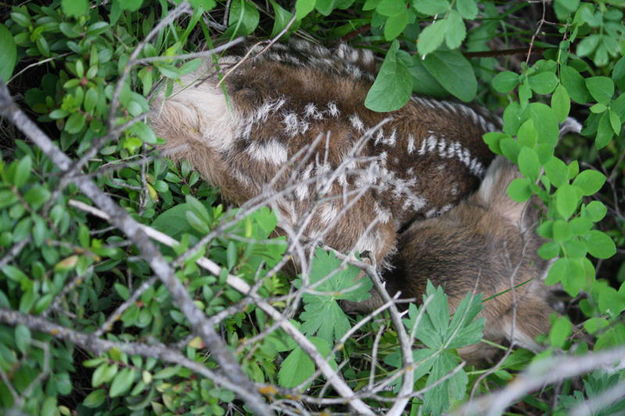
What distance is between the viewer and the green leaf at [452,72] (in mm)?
2406

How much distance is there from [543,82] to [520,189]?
1.45 ft

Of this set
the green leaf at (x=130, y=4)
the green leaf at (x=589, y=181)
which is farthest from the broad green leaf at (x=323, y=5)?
the green leaf at (x=589, y=181)

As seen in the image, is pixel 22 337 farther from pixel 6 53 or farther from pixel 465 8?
pixel 465 8

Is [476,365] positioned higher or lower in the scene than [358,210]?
lower

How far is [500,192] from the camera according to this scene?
2672 mm

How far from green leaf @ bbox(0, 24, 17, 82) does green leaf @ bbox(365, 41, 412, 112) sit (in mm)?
1149

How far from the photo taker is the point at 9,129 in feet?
6.33

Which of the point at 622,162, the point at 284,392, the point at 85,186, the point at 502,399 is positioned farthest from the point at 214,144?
the point at 622,162

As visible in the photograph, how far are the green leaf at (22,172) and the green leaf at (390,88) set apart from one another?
1.16 meters

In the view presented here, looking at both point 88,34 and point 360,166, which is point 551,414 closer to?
point 360,166

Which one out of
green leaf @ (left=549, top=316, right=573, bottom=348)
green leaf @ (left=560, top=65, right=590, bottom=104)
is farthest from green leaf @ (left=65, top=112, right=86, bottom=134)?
green leaf @ (left=560, top=65, right=590, bottom=104)

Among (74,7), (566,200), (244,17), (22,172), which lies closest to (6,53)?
(74,7)

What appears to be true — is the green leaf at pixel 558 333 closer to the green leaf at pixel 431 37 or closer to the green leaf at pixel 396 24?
the green leaf at pixel 431 37

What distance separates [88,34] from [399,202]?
136 cm
